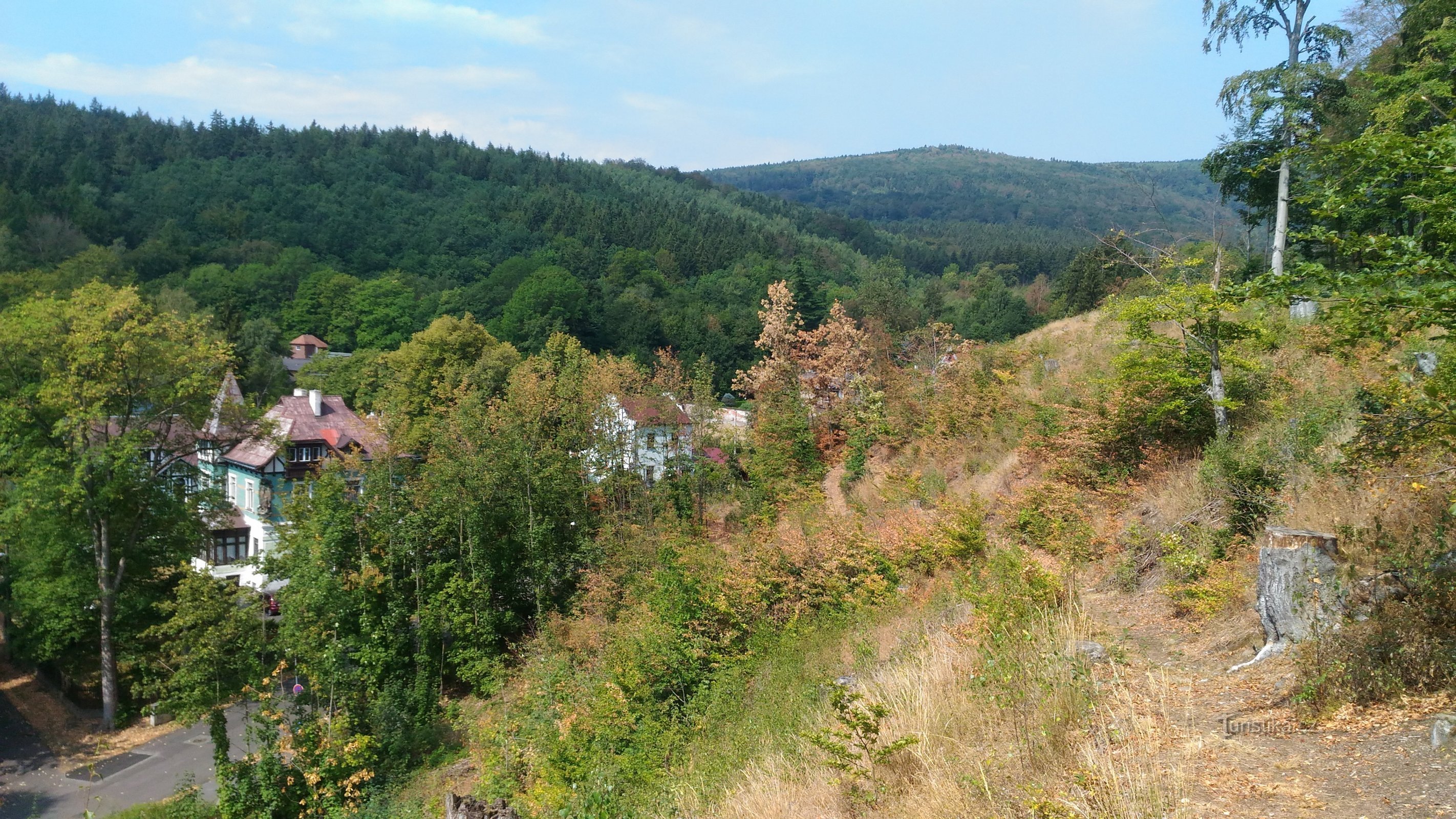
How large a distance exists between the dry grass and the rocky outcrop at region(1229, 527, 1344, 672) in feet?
3.33

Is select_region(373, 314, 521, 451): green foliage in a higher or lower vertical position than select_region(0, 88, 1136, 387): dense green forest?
lower

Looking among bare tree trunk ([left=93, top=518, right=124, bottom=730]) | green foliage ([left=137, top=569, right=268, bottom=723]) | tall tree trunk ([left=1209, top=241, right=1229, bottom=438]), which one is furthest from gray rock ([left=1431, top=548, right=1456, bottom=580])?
bare tree trunk ([left=93, top=518, right=124, bottom=730])

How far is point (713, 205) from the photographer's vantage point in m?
152

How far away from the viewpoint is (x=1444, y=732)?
444 cm

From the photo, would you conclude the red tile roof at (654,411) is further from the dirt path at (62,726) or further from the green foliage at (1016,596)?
the green foliage at (1016,596)

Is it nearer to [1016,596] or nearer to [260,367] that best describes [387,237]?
[260,367]

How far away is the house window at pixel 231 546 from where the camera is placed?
1325 inches

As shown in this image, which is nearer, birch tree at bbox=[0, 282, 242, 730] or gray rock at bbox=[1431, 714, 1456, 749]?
gray rock at bbox=[1431, 714, 1456, 749]

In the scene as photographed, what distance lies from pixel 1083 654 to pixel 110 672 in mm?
26027

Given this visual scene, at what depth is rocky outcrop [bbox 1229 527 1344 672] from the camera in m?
5.97

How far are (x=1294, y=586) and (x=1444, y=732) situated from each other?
1768 mm

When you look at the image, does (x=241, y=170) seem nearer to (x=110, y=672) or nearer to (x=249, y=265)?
(x=249, y=265)

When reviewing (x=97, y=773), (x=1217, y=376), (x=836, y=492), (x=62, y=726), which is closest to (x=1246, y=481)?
(x=1217, y=376)

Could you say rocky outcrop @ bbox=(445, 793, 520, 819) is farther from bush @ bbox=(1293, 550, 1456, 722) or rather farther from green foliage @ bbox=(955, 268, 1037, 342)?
green foliage @ bbox=(955, 268, 1037, 342)
